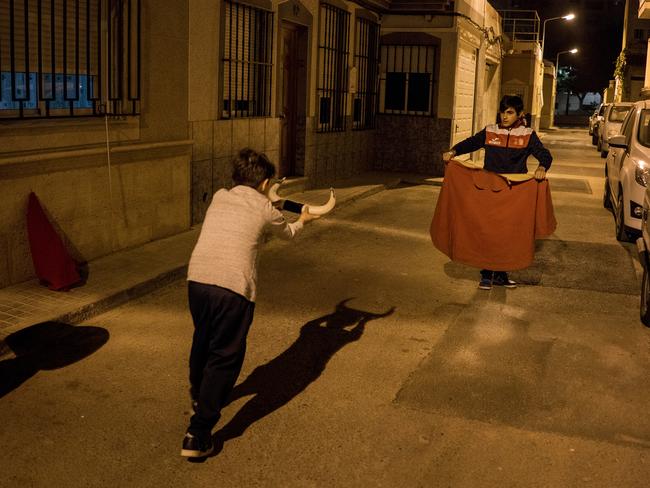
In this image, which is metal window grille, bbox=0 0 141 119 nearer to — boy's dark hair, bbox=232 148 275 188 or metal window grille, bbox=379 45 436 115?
boy's dark hair, bbox=232 148 275 188

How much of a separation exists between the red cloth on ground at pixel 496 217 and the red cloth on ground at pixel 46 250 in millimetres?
3681

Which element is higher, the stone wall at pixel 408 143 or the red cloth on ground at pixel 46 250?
the stone wall at pixel 408 143

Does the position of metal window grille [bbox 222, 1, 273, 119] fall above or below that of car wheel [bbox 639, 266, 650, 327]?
above

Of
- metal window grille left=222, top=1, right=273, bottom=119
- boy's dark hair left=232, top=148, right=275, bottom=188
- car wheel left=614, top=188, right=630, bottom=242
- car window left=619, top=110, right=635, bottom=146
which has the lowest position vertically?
car wheel left=614, top=188, right=630, bottom=242

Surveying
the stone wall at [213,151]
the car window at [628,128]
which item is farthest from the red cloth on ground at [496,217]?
the car window at [628,128]

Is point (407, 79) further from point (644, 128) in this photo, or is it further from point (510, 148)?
point (510, 148)

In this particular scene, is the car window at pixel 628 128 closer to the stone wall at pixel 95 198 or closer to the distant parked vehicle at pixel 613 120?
the stone wall at pixel 95 198

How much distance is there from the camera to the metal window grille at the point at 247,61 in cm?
1163

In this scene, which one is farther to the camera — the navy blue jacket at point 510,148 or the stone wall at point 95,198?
the navy blue jacket at point 510,148

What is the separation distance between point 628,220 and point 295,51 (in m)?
6.79

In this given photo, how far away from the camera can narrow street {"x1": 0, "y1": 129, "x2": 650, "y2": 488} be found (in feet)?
14.0

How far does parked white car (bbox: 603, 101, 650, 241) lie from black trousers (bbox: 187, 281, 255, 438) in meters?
6.94

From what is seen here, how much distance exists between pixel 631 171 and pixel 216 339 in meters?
7.99

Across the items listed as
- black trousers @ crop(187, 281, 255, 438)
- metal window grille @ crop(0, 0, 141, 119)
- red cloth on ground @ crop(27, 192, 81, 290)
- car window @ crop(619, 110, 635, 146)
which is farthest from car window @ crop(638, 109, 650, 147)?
black trousers @ crop(187, 281, 255, 438)
